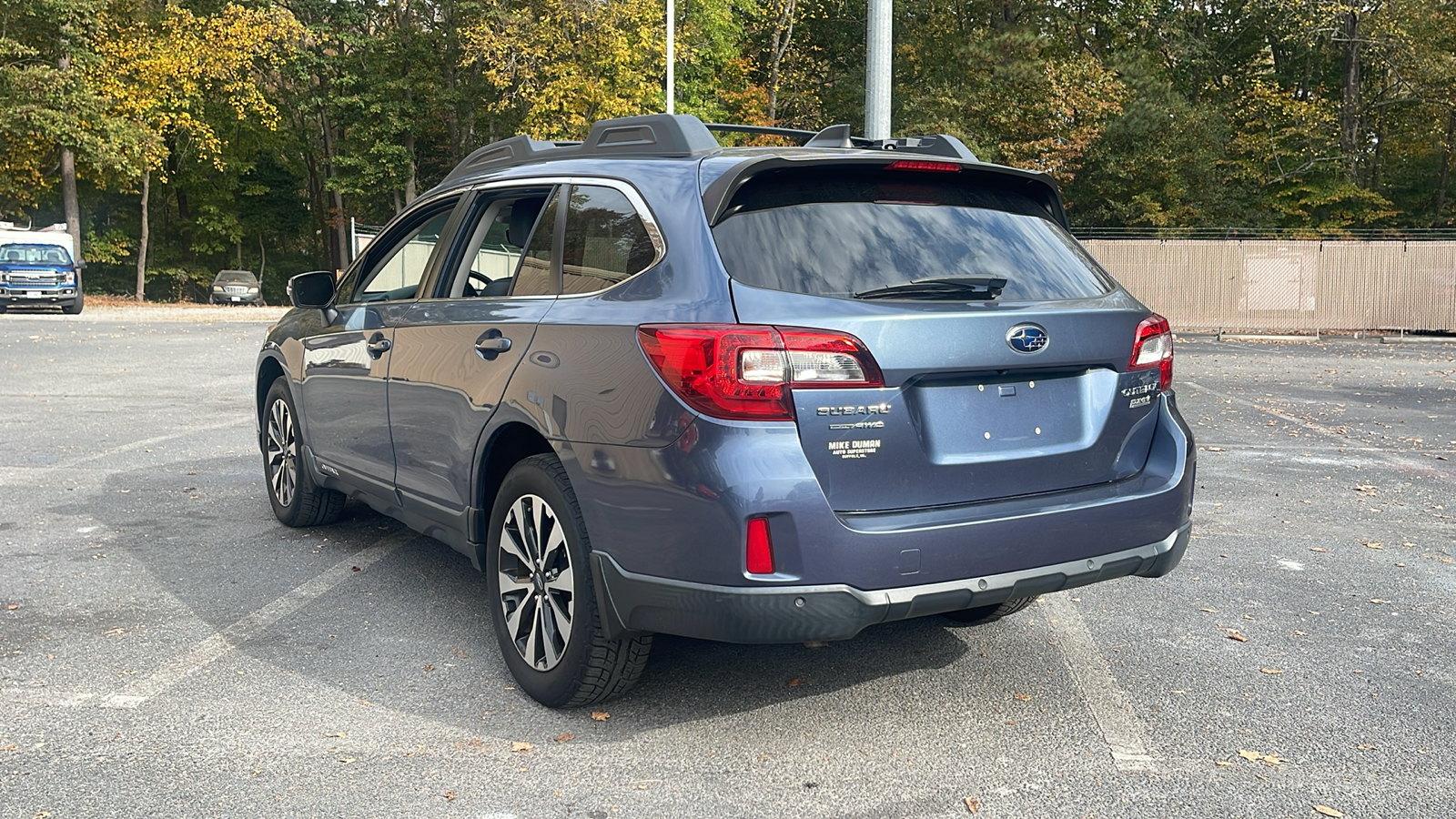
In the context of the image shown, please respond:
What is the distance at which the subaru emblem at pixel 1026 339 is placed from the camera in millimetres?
3639

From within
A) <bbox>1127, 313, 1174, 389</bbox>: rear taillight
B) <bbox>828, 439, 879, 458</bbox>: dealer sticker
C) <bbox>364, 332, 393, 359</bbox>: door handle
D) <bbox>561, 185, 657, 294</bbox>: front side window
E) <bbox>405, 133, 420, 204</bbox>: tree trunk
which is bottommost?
<bbox>828, 439, 879, 458</bbox>: dealer sticker

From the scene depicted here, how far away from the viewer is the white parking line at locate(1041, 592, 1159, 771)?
3.67m

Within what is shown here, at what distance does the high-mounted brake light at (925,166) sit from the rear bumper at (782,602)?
125 centimetres

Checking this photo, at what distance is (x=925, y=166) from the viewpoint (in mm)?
3891

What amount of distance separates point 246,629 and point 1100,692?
317cm

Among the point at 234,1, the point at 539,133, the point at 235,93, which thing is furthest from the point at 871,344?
the point at 234,1

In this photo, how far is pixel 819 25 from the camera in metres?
49.3

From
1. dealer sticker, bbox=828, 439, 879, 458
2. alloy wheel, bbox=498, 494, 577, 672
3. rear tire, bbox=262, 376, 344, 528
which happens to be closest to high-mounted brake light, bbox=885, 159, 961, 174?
dealer sticker, bbox=828, 439, 879, 458

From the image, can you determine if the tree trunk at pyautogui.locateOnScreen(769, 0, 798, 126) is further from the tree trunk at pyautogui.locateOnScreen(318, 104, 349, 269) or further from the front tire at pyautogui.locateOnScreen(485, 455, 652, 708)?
the front tire at pyautogui.locateOnScreen(485, 455, 652, 708)

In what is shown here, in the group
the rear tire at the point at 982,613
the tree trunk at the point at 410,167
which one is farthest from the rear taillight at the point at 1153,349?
the tree trunk at the point at 410,167

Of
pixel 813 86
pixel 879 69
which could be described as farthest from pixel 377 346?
pixel 813 86

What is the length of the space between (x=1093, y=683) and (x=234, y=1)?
46.4m

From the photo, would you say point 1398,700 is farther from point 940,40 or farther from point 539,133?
point 940,40

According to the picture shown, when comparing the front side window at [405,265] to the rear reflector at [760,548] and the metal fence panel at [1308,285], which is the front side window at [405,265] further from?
the metal fence panel at [1308,285]
